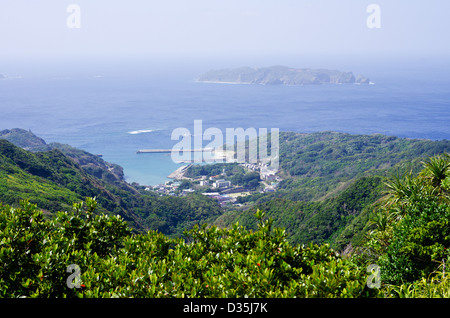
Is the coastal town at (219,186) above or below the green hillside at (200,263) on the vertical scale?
below

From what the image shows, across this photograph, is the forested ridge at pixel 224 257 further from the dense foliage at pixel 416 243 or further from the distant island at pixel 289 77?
the distant island at pixel 289 77

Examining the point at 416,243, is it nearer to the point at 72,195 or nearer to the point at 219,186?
the point at 72,195

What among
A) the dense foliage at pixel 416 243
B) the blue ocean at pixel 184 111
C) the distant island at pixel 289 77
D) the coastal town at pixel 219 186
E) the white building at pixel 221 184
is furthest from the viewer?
the distant island at pixel 289 77

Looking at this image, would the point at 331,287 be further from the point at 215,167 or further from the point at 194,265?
the point at 215,167

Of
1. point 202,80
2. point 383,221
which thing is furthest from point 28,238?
point 202,80

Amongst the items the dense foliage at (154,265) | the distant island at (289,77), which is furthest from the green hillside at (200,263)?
the distant island at (289,77)

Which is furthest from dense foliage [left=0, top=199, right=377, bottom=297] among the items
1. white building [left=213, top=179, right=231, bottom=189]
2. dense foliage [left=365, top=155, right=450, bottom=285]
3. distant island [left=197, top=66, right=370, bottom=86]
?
distant island [left=197, top=66, right=370, bottom=86]

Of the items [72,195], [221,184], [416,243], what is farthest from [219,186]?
[416,243]

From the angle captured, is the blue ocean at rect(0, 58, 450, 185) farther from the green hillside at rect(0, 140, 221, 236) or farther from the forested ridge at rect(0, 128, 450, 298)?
the forested ridge at rect(0, 128, 450, 298)
